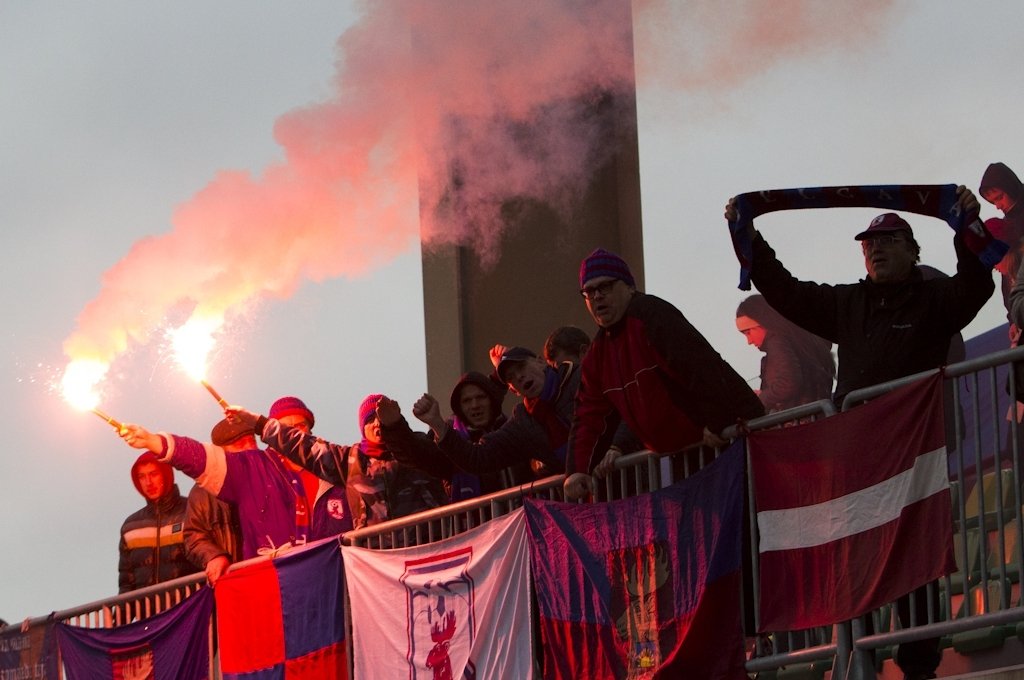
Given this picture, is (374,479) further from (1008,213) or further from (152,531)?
(1008,213)

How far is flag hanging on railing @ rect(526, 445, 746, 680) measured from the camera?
843cm

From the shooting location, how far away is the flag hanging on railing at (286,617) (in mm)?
10953

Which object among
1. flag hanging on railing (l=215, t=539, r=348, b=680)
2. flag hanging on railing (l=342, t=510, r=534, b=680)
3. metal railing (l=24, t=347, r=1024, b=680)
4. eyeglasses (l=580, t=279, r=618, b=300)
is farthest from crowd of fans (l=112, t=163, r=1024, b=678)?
flag hanging on railing (l=342, t=510, r=534, b=680)

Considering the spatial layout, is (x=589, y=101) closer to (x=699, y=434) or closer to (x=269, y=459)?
(x=269, y=459)

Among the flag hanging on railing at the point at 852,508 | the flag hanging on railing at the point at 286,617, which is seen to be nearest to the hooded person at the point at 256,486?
the flag hanging on railing at the point at 286,617

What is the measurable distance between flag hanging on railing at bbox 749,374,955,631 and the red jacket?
288 mm

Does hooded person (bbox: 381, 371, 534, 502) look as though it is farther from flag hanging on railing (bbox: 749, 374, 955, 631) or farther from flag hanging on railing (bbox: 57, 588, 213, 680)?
flag hanging on railing (bbox: 749, 374, 955, 631)

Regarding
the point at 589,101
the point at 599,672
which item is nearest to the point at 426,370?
the point at 589,101

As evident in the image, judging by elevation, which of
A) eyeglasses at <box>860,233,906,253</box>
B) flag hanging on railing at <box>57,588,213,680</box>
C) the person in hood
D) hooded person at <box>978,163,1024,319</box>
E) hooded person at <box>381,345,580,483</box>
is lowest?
flag hanging on railing at <box>57,588,213,680</box>

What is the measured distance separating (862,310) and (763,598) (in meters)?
1.21

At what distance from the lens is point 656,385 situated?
8781 mm

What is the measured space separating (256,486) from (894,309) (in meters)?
4.92


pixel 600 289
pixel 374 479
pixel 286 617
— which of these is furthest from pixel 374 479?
pixel 600 289

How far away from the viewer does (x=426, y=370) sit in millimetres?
13789
